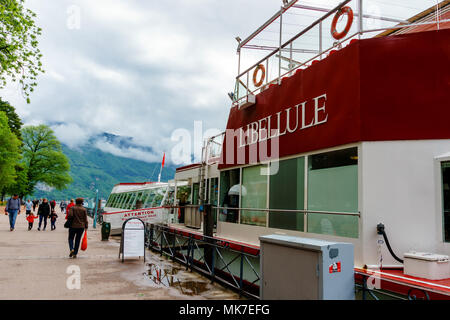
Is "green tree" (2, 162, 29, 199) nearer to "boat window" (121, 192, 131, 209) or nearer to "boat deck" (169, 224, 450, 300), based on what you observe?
"boat window" (121, 192, 131, 209)

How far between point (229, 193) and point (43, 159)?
211 ft

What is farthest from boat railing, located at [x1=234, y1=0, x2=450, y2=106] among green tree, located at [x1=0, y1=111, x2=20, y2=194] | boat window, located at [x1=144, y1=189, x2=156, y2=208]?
green tree, located at [x1=0, y1=111, x2=20, y2=194]

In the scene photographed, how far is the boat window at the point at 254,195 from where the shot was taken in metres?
9.30

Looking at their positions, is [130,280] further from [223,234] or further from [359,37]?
[359,37]

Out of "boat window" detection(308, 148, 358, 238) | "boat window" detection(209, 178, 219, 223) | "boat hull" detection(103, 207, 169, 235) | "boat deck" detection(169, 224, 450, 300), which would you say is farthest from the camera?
"boat hull" detection(103, 207, 169, 235)

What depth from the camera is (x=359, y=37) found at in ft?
21.9

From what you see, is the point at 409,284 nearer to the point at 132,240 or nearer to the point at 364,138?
the point at 364,138

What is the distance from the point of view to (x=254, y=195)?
982cm

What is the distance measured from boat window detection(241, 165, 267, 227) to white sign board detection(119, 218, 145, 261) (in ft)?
10.00

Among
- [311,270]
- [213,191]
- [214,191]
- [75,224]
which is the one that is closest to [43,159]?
[213,191]

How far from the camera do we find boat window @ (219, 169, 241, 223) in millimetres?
10703

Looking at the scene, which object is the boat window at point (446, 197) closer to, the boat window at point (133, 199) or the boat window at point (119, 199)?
the boat window at point (133, 199)

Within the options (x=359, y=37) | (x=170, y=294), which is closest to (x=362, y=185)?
(x=359, y=37)

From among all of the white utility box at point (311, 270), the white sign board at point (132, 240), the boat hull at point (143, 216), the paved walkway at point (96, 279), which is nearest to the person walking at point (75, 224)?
the paved walkway at point (96, 279)
